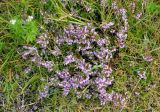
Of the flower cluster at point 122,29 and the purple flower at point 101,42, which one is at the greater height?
the flower cluster at point 122,29

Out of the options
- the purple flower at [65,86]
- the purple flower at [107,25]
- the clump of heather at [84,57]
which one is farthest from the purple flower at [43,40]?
the purple flower at [107,25]

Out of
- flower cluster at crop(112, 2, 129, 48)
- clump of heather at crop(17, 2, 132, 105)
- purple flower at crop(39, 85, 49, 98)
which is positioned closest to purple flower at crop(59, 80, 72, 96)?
clump of heather at crop(17, 2, 132, 105)

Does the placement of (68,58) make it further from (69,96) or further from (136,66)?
(136,66)

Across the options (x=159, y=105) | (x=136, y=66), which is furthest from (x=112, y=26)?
(x=159, y=105)

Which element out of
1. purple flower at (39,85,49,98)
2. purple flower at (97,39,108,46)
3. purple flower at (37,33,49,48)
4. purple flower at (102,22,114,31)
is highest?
purple flower at (102,22,114,31)

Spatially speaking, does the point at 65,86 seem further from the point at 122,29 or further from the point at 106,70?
the point at 122,29

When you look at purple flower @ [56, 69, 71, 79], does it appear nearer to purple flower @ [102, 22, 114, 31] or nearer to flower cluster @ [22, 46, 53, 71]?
flower cluster @ [22, 46, 53, 71]

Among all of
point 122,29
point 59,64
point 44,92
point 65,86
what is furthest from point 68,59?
point 122,29

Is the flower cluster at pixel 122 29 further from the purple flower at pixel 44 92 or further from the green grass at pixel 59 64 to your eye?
the purple flower at pixel 44 92

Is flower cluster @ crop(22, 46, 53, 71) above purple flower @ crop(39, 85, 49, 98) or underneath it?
above
